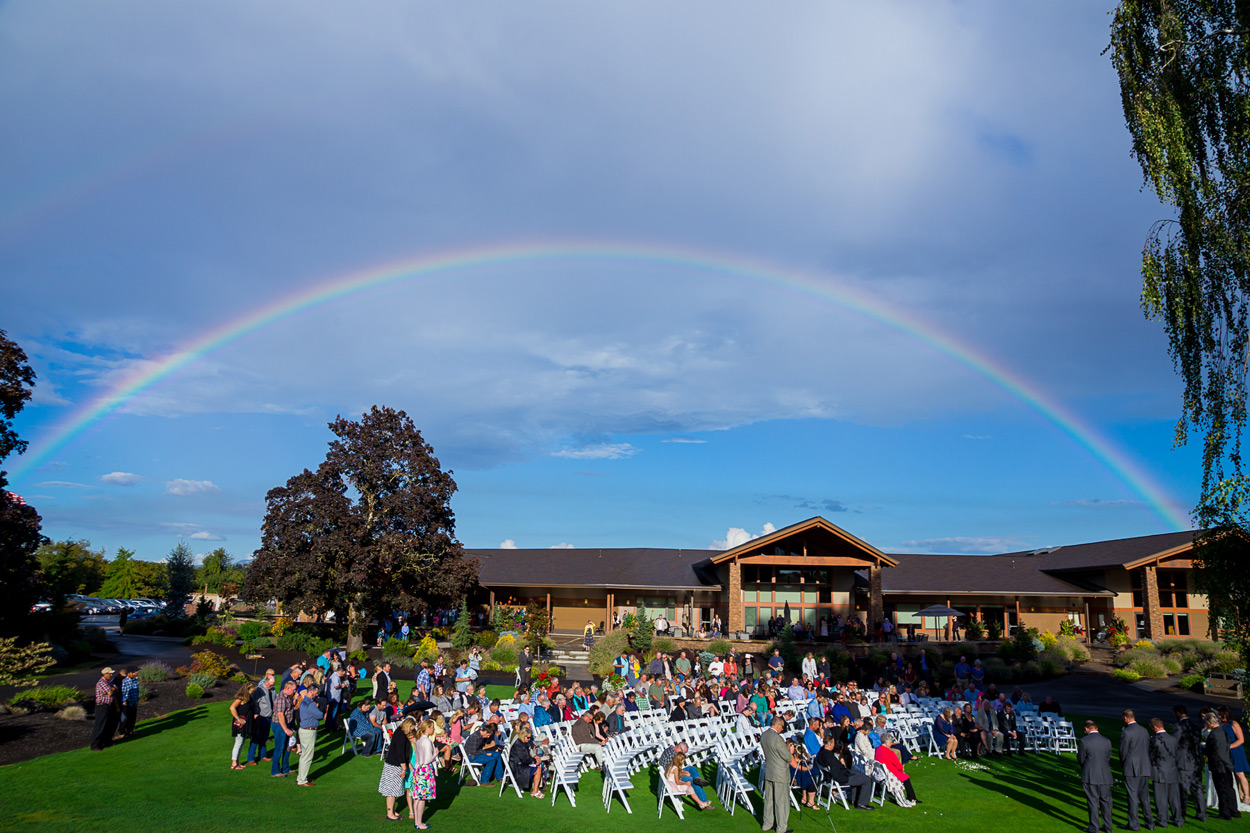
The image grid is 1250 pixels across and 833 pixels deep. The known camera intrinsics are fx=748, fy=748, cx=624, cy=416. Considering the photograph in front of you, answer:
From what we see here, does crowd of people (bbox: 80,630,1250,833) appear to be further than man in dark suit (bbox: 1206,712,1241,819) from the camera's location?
No

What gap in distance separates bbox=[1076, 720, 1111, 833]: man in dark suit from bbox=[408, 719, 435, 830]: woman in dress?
29.5ft

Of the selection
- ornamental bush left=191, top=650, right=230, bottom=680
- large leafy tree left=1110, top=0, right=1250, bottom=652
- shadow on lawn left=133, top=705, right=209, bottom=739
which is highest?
large leafy tree left=1110, top=0, right=1250, bottom=652

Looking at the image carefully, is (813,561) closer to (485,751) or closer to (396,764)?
(485,751)

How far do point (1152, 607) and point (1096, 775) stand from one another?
31.6 metres

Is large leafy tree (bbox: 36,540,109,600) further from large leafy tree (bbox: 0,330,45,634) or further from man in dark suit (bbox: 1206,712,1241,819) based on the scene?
man in dark suit (bbox: 1206,712,1241,819)

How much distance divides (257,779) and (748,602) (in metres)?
27.5

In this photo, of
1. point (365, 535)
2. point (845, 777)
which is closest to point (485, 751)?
point (845, 777)

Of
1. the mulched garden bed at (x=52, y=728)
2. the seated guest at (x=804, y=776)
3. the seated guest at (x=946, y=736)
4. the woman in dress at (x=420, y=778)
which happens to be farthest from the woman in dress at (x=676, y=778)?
the mulched garden bed at (x=52, y=728)

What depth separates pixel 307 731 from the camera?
1180 cm

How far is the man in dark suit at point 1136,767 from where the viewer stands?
10672 millimetres

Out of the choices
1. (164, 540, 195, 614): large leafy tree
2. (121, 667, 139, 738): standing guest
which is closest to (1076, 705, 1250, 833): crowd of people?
(121, 667, 139, 738): standing guest

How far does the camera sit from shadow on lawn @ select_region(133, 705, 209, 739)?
50.8 feet

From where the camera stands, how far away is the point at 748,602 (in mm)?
36750

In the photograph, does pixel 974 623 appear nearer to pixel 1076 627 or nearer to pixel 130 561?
pixel 1076 627
